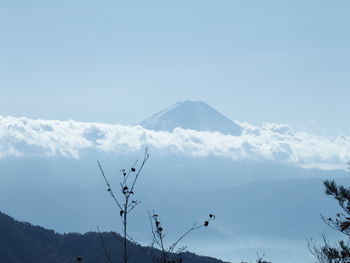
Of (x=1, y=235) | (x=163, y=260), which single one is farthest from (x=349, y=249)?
(x=1, y=235)

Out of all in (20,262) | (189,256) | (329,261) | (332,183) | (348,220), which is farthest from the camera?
(189,256)

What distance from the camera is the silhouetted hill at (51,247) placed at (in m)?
166

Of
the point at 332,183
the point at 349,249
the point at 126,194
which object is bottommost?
the point at 126,194

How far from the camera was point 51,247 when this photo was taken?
602ft

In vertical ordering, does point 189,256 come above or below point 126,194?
above

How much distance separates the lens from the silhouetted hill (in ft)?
545

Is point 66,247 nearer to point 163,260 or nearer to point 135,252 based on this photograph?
point 135,252

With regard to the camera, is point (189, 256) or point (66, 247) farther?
point (66, 247)

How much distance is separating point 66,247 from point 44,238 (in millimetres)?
10319

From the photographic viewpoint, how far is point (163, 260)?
29.9 feet

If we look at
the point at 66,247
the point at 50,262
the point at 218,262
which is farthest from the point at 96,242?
the point at 218,262

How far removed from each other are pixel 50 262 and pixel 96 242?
22819 millimetres

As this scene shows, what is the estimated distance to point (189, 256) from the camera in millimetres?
174875

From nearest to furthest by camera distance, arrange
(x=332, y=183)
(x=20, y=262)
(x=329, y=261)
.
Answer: (x=329, y=261)
(x=332, y=183)
(x=20, y=262)
